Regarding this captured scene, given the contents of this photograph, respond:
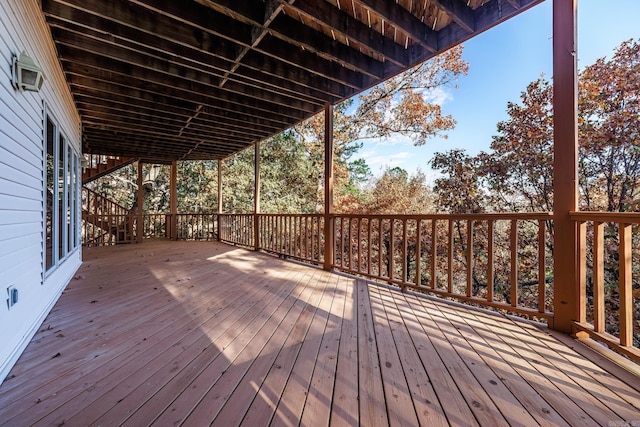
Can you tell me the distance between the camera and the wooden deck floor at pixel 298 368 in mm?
1182

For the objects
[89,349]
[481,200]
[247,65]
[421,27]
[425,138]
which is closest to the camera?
[89,349]

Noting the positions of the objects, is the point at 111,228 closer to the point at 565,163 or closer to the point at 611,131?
the point at 565,163

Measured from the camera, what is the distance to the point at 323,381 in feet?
4.64

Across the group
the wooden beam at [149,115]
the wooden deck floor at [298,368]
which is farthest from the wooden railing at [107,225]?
the wooden deck floor at [298,368]

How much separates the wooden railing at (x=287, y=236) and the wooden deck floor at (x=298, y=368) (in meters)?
2.13

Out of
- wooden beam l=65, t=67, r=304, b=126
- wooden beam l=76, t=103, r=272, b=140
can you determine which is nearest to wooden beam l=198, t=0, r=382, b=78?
wooden beam l=65, t=67, r=304, b=126

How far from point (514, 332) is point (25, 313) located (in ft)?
11.6

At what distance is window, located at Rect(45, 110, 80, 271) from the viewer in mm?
2781

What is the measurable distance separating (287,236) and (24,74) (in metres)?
4.15

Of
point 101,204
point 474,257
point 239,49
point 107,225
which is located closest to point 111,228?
point 107,225

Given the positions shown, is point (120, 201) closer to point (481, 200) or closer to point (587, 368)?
point (481, 200)

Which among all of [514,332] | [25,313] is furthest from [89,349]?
[514,332]

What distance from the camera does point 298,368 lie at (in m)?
1.53

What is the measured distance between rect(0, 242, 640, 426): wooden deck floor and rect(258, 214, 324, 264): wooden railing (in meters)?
2.13
